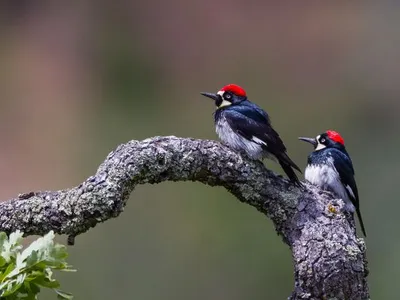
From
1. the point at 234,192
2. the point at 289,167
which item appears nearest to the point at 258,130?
the point at 289,167

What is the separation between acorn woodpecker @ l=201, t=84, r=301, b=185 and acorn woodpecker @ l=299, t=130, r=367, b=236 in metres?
0.24

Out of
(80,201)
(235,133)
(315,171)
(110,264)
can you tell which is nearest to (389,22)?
(315,171)

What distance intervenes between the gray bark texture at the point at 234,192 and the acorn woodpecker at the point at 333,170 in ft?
1.04

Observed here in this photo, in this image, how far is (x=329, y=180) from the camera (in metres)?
1.67

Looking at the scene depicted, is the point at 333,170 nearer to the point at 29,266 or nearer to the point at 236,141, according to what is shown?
the point at 236,141

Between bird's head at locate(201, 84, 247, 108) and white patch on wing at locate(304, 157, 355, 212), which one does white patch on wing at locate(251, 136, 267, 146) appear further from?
white patch on wing at locate(304, 157, 355, 212)

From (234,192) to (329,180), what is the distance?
0.47 metres

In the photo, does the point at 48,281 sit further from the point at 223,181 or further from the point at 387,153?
the point at 387,153

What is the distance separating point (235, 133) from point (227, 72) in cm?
99

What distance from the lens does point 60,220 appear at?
45.1 inches

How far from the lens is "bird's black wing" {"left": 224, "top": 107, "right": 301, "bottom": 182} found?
4.81 ft

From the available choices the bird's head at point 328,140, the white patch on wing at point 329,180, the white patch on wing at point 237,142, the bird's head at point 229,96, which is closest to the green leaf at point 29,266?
the white patch on wing at point 237,142

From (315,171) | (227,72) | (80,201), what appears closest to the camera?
(80,201)

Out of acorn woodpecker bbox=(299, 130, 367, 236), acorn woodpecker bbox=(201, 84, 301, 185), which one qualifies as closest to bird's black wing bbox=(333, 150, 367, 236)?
acorn woodpecker bbox=(299, 130, 367, 236)
